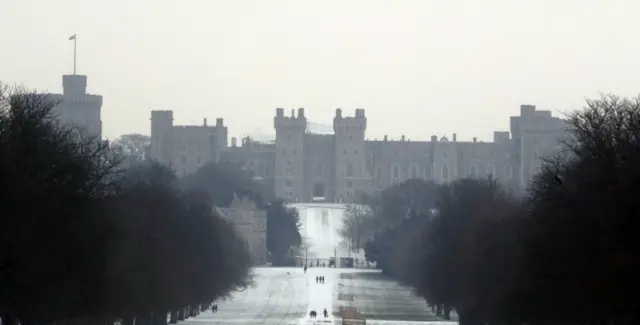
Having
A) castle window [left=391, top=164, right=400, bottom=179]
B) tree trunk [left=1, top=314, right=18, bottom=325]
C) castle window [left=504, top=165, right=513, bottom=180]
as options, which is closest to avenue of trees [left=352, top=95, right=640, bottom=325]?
tree trunk [left=1, top=314, right=18, bottom=325]

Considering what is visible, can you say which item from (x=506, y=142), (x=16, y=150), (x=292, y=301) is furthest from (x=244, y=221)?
(x=16, y=150)

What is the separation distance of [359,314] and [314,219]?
9561 centimetres

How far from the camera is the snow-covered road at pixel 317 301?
179ft

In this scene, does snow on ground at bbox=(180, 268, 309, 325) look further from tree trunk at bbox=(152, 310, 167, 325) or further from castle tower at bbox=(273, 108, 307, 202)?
castle tower at bbox=(273, 108, 307, 202)

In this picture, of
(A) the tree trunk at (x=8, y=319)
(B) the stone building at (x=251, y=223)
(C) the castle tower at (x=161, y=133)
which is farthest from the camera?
(C) the castle tower at (x=161, y=133)

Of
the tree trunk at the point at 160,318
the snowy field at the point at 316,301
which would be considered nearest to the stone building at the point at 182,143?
the snowy field at the point at 316,301

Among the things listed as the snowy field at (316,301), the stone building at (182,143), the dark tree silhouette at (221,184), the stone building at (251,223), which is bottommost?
the snowy field at (316,301)

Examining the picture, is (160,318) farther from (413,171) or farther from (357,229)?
(413,171)

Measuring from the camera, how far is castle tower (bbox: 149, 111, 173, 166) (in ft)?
590

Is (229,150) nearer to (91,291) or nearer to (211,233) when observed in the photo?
(211,233)

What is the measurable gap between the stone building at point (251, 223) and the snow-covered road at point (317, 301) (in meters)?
19.3

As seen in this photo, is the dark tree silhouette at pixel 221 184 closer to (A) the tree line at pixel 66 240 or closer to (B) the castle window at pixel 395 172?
(B) the castle window at pixel 395 172

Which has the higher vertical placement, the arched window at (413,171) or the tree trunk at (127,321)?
the arched window at (413,171)

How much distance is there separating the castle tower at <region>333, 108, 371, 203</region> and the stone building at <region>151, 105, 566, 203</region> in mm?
88
